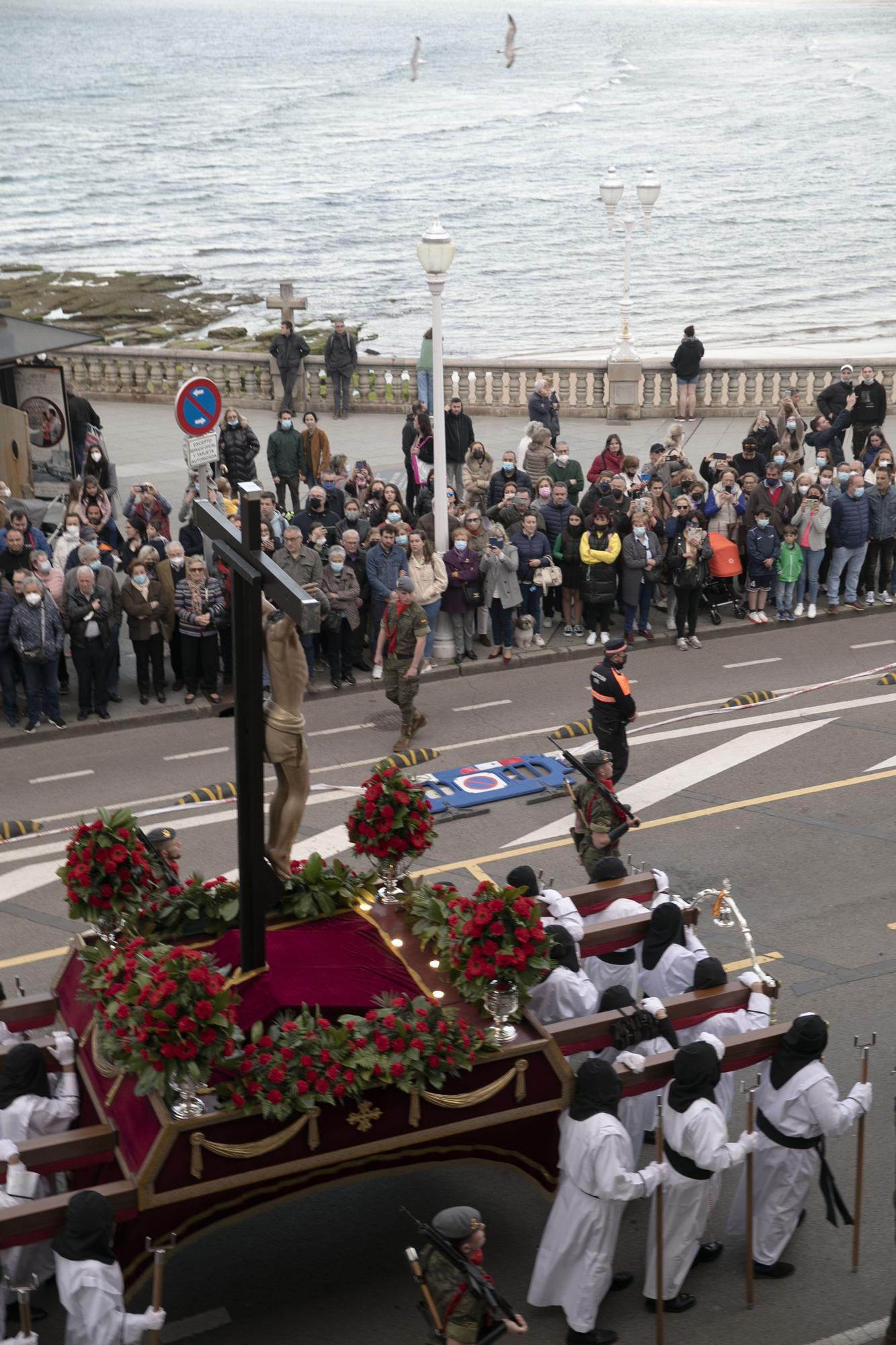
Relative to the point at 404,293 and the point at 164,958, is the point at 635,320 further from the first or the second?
the point at 164,958

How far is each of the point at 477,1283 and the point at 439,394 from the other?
12615 mm

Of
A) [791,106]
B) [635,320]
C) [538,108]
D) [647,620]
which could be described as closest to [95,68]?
[538,108]

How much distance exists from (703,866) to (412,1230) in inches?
210

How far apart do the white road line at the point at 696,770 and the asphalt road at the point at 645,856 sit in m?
0.03

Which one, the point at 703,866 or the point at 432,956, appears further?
the point at 703,866

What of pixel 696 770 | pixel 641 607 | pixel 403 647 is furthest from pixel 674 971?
pixel 641 607

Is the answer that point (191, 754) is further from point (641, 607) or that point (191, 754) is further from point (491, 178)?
point (491, 178)

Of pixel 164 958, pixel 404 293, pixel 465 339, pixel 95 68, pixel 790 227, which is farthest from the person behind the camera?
pixel 95 68

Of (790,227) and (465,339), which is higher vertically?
(790,227)

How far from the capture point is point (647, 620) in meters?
19.5


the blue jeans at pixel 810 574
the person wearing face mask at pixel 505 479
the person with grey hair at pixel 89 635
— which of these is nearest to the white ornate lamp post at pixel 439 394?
the person wearing face mask at pixel 505 479

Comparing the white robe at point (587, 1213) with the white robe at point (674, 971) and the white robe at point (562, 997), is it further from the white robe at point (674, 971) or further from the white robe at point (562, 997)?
the white robe at point (674, 971)

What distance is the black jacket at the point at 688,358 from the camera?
29.5 m

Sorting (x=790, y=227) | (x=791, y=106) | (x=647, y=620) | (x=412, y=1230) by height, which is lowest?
(x=412, y=1230)
